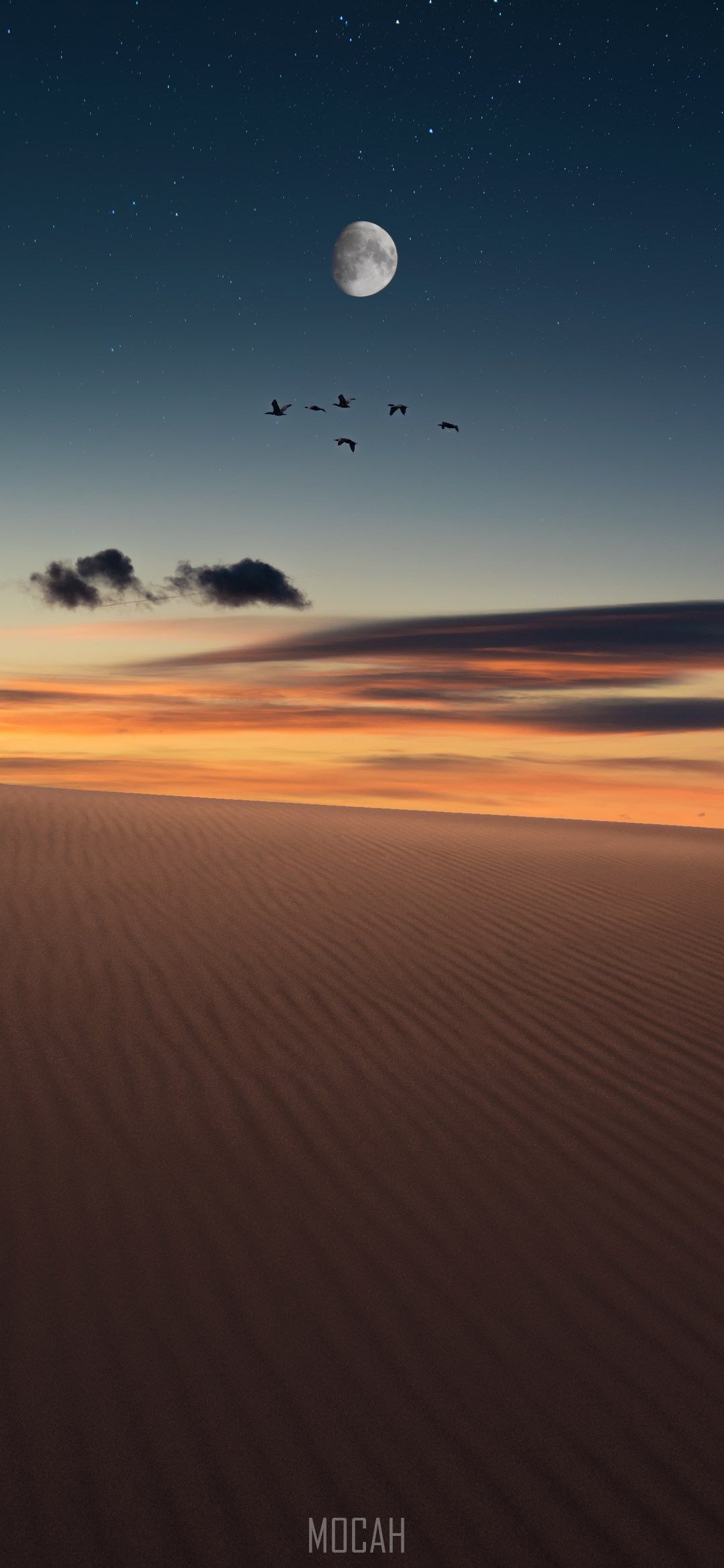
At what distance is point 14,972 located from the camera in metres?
7.17

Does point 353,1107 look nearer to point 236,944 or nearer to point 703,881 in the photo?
point 236,944

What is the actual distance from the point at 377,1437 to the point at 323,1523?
34 cm

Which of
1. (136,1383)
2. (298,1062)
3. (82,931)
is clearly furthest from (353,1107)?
(82,931)

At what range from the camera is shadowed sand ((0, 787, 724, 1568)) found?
10.4 feet

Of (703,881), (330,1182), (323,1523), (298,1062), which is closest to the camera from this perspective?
(323,1523)

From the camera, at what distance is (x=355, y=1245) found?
14.1 ft

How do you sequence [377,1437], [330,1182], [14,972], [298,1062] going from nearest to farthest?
[377,1437], [330,1182], [298,1062], [14,972]

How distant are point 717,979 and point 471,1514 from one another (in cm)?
572

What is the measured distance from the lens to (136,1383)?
351cm

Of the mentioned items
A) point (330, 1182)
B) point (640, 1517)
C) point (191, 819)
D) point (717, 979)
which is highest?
point (191, 819)

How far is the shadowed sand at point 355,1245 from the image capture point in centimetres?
317

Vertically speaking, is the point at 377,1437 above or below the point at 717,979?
below

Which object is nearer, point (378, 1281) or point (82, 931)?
point (378, 1281)

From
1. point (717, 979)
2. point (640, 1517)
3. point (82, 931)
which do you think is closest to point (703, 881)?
point (717, 979)
